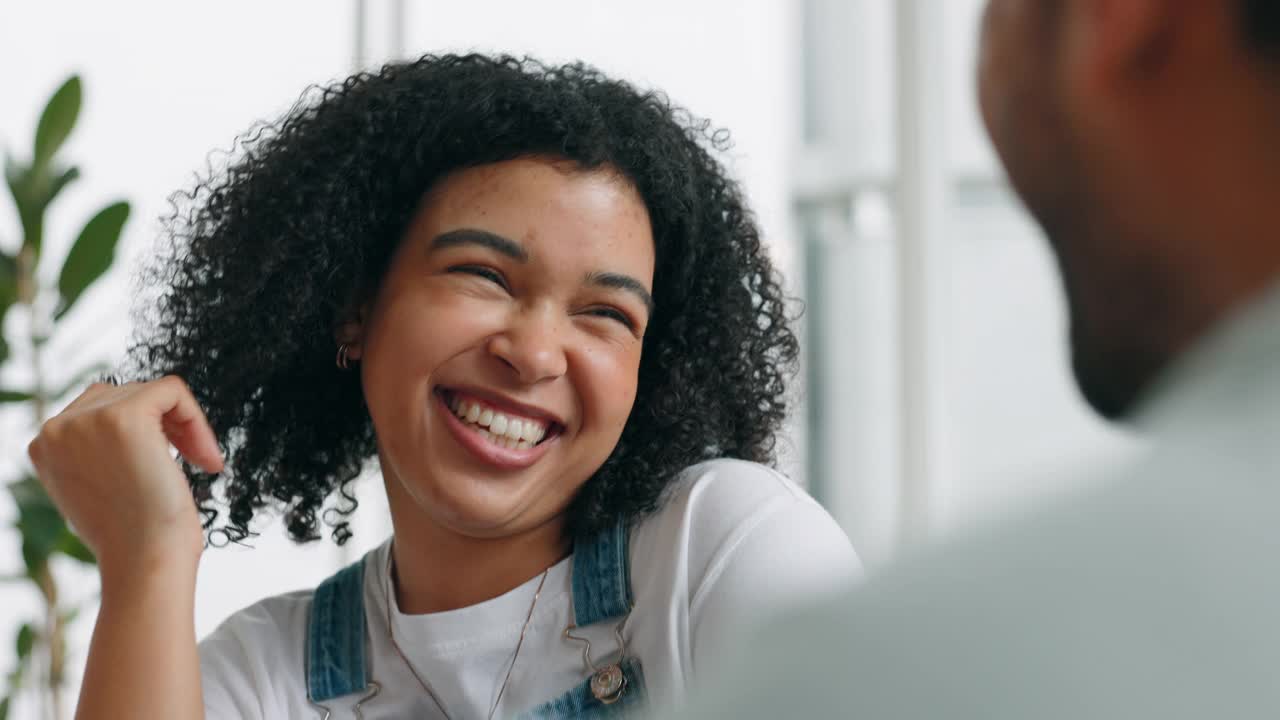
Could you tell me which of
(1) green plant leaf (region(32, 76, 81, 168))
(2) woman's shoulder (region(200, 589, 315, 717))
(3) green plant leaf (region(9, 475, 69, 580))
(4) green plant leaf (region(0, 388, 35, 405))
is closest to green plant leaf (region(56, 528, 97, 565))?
(3) green plant leaf (region(9, 475, 69, 580))

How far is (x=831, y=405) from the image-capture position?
3121 mm

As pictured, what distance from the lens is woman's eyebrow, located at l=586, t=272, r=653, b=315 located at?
1.32 m

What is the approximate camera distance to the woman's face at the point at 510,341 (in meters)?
1.30

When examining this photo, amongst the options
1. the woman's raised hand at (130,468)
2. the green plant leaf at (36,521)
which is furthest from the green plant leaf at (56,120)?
the woman's raised hand at (130,468)

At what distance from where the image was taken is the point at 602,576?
4.51ft

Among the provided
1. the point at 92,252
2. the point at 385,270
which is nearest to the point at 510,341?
the point at 385,270

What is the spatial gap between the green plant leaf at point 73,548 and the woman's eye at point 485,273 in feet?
3.84

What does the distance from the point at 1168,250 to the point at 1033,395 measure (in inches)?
102

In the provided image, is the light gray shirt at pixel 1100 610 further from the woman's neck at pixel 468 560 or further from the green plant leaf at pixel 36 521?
the green plant leaf at pixel 36 521

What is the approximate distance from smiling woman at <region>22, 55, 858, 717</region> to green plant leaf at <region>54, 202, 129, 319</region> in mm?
591

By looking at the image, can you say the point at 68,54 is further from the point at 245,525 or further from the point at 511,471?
the point at 511,471

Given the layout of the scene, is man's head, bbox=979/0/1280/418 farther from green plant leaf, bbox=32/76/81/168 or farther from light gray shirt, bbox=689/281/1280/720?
green plant leaf, bbox=32/76/81/168

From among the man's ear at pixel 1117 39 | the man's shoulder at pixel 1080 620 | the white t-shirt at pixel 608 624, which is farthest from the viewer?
the white t-shirt at pixel 608 624

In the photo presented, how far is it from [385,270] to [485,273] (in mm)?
166
